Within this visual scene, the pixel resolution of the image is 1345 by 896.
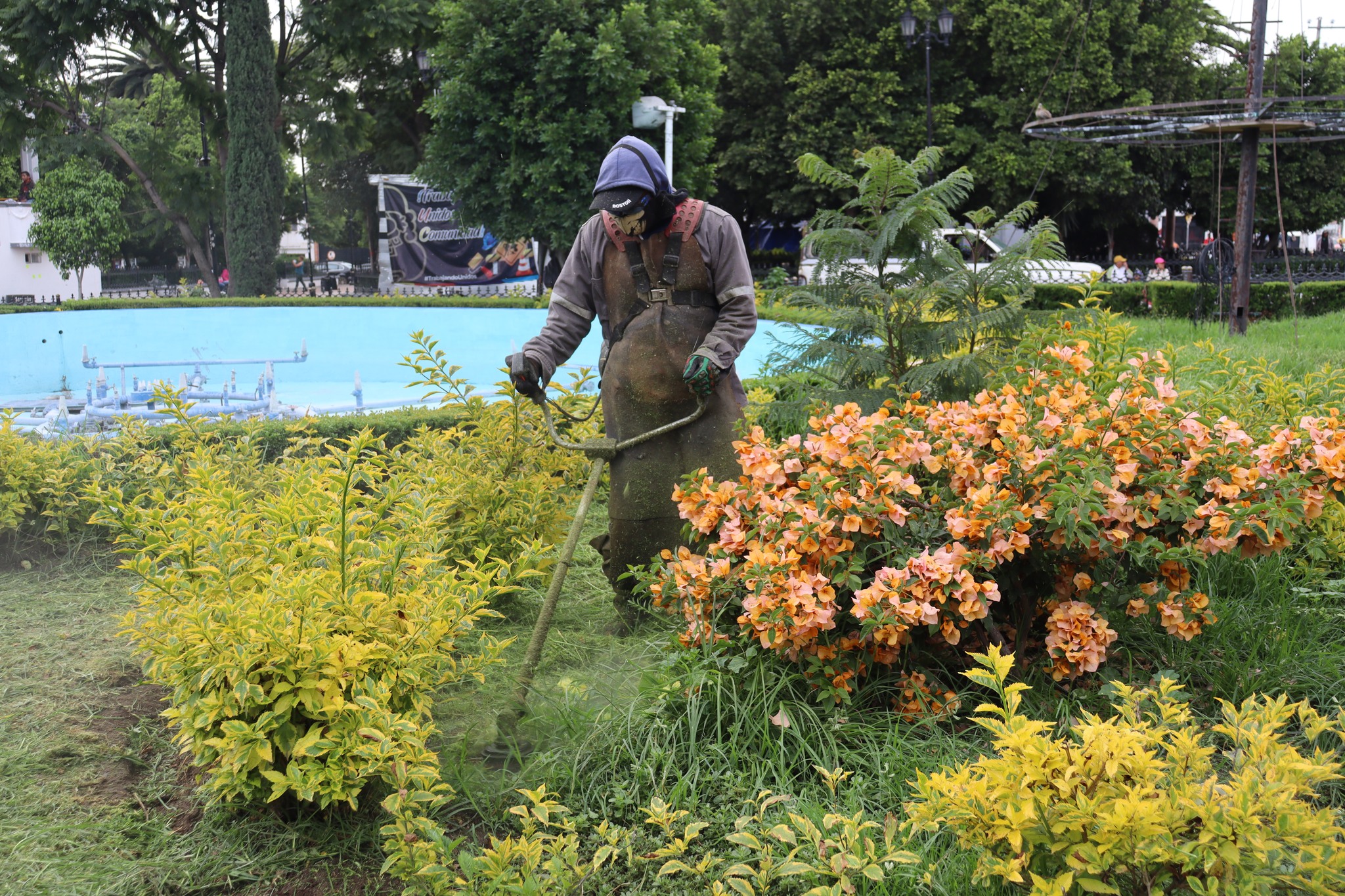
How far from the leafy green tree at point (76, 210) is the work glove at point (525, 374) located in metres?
37.0

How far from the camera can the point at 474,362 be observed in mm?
19047

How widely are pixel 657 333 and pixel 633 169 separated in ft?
1.98

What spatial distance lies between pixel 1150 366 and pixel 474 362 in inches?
643

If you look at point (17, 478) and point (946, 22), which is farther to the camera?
point (946, 22)

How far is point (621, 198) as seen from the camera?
370 cm

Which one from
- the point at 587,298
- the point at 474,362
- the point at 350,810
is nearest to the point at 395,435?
the point at 587,298

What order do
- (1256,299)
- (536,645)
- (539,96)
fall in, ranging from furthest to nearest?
(539,96), (1256,299), (536,645)

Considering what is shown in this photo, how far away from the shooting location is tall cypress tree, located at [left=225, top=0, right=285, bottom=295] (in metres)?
22.5

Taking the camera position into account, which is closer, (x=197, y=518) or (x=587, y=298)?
(x=197, y=518)

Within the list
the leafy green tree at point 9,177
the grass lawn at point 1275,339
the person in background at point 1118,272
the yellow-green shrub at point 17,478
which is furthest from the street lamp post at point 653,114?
the leafy green tree at point 9,177

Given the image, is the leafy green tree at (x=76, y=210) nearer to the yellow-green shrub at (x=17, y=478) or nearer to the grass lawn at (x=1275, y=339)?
the yellow-green shrub at (x=17, y=478)

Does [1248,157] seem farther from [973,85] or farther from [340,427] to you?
[973,85]

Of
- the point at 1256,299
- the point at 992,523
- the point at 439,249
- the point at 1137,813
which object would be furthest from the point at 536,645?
the point at 439,249

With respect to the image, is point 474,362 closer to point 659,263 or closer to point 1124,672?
point 659,263
